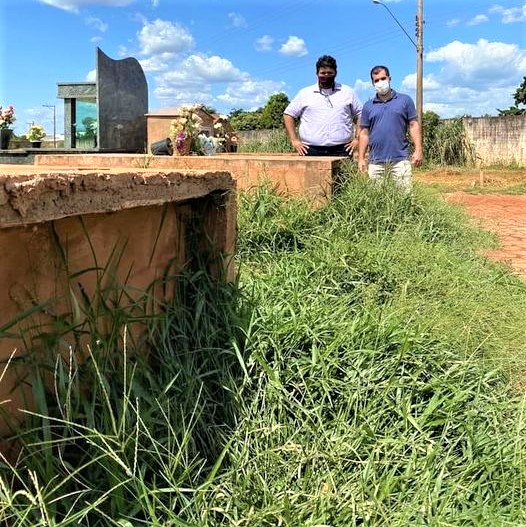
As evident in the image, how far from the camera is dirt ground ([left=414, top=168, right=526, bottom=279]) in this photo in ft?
18.5

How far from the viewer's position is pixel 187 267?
2.32m

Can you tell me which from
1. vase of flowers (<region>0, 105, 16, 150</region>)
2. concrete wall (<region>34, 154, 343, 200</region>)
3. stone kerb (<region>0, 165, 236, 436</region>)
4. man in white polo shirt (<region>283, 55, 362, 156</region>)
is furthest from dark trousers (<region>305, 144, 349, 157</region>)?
vase of flowers (<region>0, 105, 16, 150</region>)

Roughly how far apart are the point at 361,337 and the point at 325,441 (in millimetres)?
531

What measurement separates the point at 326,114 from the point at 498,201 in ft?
22.9

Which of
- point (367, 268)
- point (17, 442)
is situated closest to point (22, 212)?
point (17, 442)

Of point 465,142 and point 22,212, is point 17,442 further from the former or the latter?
point 465,142

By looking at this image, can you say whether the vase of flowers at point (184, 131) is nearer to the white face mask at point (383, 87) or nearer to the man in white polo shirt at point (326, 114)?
the man in white polo shirt at point (326, 114)

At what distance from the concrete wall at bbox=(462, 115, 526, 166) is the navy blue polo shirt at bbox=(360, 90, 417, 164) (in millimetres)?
16977

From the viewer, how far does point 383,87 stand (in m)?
5.32

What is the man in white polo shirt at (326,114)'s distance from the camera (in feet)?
17.5

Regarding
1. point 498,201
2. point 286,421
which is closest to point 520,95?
point 498,201

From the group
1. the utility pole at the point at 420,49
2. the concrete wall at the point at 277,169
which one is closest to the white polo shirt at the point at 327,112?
the concrete wall at the point at 277,169

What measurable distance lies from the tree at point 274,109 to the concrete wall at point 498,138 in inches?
536

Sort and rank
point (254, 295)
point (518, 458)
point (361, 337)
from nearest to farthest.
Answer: point (518, 458), point (361, 337), point (254, 295)
